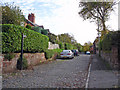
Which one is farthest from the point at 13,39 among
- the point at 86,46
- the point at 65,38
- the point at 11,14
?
the point at 86,46

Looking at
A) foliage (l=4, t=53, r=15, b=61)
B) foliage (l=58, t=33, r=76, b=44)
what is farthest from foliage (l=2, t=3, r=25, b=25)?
foliage (l=58, t=33, r=76, b=44)

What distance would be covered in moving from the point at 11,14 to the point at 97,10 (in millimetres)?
13350

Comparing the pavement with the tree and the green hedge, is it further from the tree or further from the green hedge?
the tree

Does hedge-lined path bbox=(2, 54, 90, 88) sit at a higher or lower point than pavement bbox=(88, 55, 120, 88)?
lower

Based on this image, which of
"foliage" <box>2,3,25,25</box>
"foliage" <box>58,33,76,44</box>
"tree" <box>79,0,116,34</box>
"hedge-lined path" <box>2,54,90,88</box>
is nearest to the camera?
"hedge-lined path" <box>2,54,90,88</box>

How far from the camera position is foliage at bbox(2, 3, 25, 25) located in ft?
42.8

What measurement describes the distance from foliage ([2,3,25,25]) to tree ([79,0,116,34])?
10813 mm

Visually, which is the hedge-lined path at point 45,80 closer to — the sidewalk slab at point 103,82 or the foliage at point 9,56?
the sidewalk slab at point 103,82

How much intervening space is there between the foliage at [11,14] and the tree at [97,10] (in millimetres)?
10813

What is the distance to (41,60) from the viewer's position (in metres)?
14.2

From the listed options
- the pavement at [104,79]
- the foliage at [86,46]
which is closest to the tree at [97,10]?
the pavement at [104,79]

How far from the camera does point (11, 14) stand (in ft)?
43.6

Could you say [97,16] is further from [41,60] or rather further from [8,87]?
[8,87]

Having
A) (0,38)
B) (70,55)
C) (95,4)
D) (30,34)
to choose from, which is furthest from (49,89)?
(95,4)
